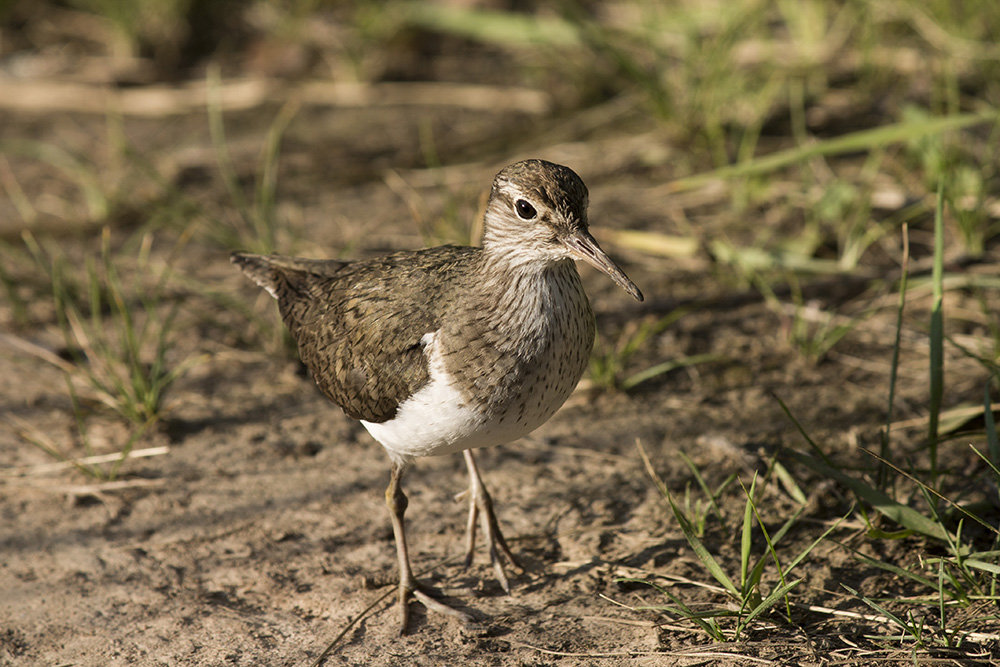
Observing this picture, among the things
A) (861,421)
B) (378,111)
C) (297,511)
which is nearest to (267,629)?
(297,511)

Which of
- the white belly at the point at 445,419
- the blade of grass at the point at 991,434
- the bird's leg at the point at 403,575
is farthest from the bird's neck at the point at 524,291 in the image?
the blade of grass at the point at 991,434

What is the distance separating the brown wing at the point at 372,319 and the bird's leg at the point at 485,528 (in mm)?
561

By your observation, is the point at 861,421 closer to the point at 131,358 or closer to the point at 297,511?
the point at 297,511

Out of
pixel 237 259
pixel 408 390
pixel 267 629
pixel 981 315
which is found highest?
pixel 237 259

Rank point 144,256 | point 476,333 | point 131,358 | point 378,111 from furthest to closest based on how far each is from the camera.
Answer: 1. point 378,111
2. point 144,256
3. point 131,358
4. point 476,333

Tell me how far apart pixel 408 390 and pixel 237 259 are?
66.9 inches

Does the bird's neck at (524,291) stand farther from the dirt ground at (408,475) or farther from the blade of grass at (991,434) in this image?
the blade of grass at (991,434)

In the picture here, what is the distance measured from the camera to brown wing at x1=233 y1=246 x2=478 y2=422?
13.1 ft

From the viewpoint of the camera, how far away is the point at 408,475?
5.02m

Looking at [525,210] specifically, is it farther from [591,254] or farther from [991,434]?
[991,434]

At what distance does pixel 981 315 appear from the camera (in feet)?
18.2

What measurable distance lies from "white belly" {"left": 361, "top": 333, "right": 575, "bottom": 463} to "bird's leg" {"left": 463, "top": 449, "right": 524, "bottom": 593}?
439 millimetres

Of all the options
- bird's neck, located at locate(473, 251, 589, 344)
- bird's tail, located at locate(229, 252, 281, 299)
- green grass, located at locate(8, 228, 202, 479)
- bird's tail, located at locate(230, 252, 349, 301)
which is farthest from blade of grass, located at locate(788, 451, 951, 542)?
green grass, located at locate(8, 228, 202, 479)

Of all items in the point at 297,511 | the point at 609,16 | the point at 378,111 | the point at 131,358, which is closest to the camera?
the point at 297,511
